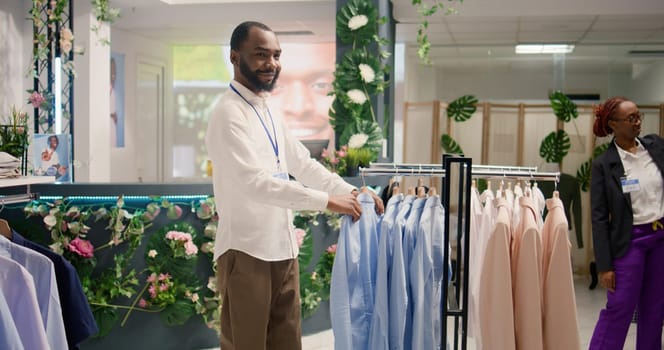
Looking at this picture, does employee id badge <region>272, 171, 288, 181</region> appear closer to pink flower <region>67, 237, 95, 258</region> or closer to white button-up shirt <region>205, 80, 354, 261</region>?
white button-up shirt <region>205, 80, 354, 261</region>

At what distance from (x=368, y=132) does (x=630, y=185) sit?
308 cm

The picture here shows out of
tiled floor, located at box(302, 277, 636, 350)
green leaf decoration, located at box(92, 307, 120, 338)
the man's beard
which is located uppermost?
the man's beard

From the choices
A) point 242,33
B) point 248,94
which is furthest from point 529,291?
point 242,33

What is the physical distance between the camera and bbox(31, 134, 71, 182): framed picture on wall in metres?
4.99

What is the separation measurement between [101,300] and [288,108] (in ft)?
20.7

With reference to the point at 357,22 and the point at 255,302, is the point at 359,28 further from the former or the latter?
the point at 255,302

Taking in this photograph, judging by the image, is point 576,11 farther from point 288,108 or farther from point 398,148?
point 288,108

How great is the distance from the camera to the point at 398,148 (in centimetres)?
864

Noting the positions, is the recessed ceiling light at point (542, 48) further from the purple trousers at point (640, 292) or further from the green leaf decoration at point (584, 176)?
the purple trousers at point (640, 292)

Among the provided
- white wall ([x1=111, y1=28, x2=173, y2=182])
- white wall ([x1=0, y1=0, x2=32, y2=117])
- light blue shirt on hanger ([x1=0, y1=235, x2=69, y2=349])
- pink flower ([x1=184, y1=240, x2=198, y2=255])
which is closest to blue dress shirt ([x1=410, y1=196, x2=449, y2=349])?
light blue shirt on hanger ([x1=0, y1=235, x2=69, y2=349])

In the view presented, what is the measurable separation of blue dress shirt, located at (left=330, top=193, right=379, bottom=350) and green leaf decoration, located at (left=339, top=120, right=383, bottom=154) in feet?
12.9

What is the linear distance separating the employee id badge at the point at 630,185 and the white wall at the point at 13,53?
Answer: 5.37 meters

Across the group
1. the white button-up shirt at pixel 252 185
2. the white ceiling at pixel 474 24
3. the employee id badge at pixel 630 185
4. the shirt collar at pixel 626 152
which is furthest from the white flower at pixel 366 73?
the white button-up shirt at pixel 252 185

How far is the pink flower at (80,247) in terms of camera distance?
440 cm
